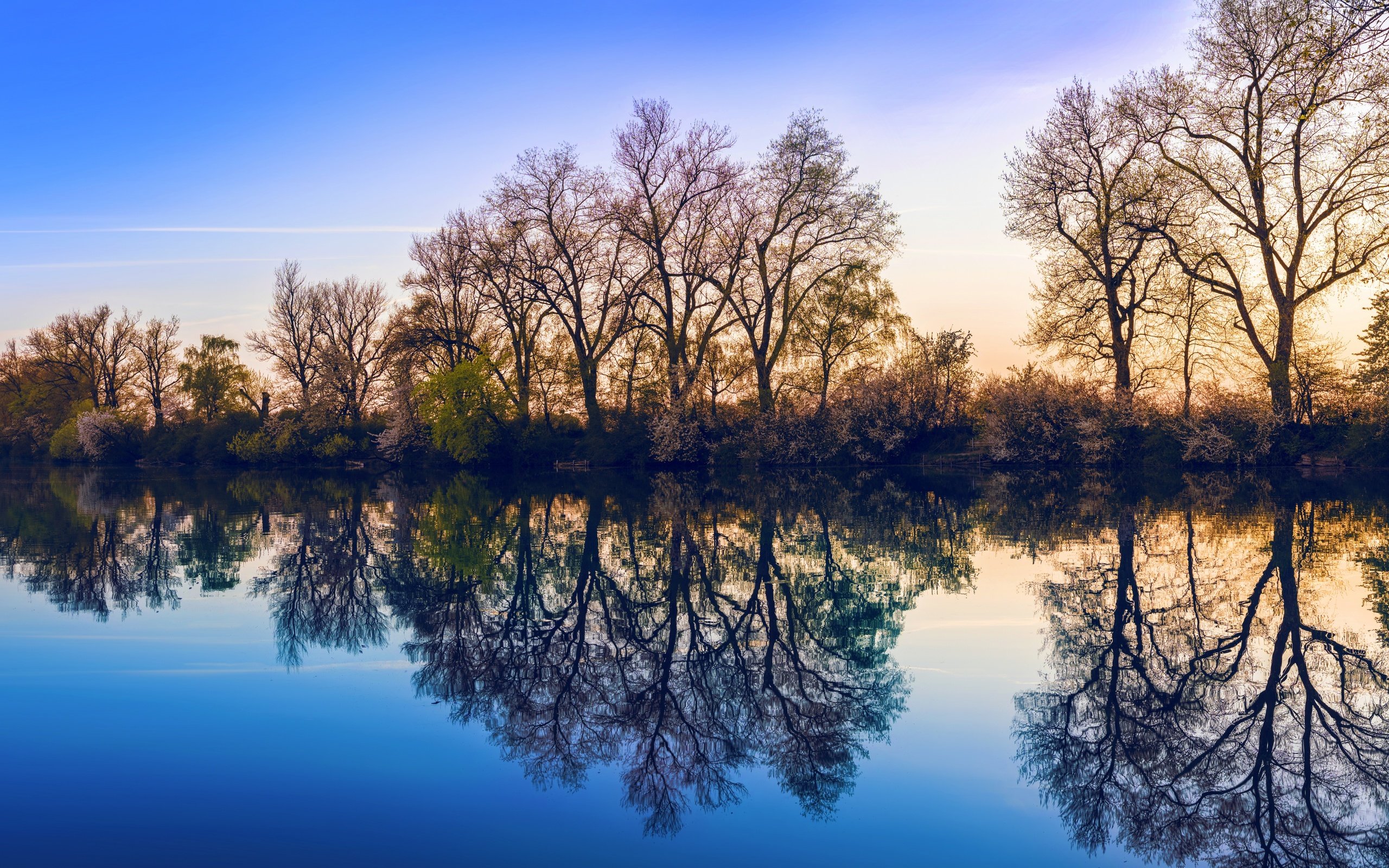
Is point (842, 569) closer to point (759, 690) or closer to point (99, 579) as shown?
point (759, 690)

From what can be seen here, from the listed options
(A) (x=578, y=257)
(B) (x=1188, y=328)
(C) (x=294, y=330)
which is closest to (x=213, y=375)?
(C) (x=294, y=330)

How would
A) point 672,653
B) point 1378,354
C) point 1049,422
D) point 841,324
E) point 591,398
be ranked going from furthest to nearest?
point 841,324, point 591,398, point 1049,422, point 1378,354, point 672,653

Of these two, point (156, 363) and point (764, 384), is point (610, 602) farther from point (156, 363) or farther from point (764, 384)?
point (156, 363)

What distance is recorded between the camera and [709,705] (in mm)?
5891

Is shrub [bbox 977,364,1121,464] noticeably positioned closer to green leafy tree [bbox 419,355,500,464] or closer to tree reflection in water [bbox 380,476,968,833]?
green leafy tree [bbox 419,355,500,464]

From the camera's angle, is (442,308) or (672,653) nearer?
(672,653)

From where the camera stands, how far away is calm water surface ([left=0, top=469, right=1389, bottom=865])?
4223 mm

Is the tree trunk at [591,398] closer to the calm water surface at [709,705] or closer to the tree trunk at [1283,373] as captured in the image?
the tree trunk at [1283,373]

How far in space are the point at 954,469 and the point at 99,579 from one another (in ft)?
101

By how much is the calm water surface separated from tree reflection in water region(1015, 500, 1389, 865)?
0.9 inches

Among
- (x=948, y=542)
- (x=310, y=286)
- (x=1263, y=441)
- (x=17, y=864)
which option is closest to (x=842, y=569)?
(x=948, y=542)

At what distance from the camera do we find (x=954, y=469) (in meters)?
36.4

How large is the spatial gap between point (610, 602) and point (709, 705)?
10.6 ft

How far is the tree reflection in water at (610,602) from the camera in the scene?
17.5ft
